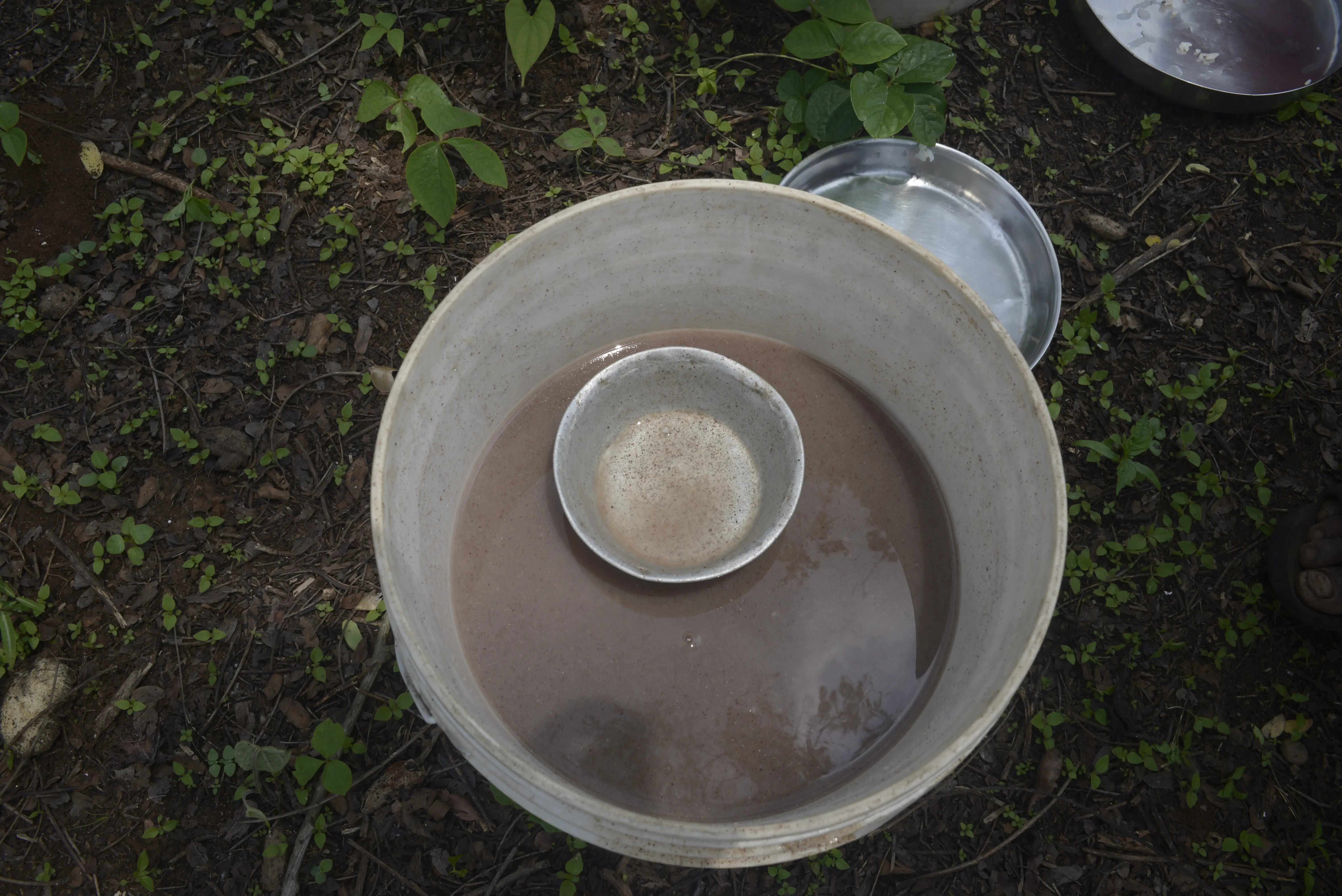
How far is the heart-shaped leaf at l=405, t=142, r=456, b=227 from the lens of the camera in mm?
2100

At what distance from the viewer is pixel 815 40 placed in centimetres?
221

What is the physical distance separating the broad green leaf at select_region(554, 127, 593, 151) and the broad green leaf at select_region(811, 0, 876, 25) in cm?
76

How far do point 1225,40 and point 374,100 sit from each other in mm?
2985

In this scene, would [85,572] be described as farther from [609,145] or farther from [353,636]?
[609,145]

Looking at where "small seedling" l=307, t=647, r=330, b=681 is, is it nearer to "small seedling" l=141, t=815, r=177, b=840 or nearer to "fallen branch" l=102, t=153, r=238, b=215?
"small seedling" l=141, t=815, r=177, b=840

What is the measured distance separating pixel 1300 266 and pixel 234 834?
3.61 metres

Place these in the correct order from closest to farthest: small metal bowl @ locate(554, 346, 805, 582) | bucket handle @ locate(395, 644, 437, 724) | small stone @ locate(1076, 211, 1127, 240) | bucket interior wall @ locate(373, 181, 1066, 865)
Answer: bucket interior wall @ locate(373, 181, 1066, 865), bucket handle @ locate(395, 644, 437, 724), small metal bowl @ locate(554, 346, 805, 582), small stone @ locate(1076, 211, 1127, 240)

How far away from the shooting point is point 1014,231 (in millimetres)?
2484

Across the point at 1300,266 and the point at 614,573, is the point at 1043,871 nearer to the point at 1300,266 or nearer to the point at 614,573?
the point at 614,573

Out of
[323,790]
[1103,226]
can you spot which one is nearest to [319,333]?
[323,790]

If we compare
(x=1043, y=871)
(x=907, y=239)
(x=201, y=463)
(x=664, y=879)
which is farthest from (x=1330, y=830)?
(x=201, y=463)

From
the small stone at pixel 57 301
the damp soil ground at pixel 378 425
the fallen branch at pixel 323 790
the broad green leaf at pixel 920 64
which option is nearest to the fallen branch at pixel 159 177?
the damp soil ground at pixel 378 425

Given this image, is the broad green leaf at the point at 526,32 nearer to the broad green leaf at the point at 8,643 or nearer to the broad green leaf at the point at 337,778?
the broad green leaf at the point at 337,778

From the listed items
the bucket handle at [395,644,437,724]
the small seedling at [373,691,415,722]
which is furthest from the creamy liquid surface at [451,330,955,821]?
the small seedling at [373,691,415,722]
